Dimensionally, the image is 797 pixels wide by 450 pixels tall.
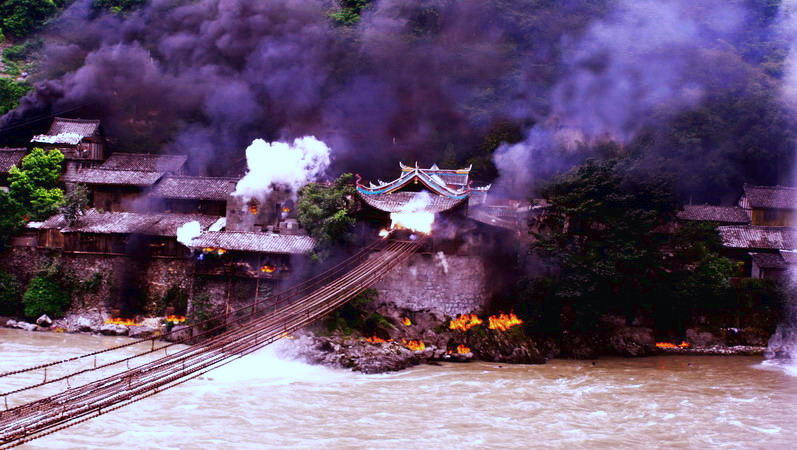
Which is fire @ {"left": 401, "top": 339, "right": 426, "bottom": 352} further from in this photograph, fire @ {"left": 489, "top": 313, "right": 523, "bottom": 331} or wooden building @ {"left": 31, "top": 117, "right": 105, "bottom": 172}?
wooden building @ {"left": 31, "top": 117, "right": 105, "bottom": 172}

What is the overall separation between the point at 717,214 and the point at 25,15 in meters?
42.5

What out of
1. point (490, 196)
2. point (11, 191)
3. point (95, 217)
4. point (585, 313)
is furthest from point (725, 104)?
point (11, 191)

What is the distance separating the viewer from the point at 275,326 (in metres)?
17.1

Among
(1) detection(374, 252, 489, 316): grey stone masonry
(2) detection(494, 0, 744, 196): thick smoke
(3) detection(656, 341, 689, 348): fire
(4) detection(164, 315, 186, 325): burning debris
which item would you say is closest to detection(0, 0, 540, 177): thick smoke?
(2) detection(494, 0, 744, 196): thick smoke

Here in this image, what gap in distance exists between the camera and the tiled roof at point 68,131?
33375mm

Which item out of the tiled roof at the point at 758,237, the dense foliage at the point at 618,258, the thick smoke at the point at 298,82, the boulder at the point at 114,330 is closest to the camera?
the dense foliage at the point at 618,258

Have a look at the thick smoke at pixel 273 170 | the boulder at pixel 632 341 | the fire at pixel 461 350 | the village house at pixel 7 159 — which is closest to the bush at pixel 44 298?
the thick smoke at pixel 273 170

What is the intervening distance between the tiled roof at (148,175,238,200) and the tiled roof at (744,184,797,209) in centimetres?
2196

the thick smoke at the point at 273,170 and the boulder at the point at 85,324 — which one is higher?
the thick smoke at the point at 273,170

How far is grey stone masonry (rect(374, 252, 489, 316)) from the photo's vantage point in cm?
2422

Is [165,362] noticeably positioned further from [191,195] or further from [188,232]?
[191,195]

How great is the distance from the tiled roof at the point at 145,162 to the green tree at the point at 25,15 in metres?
17.7

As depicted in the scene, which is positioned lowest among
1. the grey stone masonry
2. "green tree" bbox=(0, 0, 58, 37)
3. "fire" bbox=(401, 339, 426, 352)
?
"fire" bbox=(401, 339, 426, 352)

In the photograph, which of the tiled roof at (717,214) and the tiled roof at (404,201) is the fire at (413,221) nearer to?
the tiled roof at (404,201)
